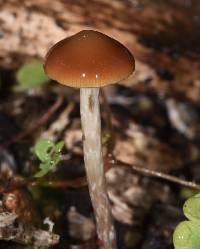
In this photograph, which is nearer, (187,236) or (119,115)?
(187,236)

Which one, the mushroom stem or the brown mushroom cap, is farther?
the mushroom stem

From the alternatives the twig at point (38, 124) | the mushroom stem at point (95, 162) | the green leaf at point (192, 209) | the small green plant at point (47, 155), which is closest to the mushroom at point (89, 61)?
the mushroom stem at point (95, 162)

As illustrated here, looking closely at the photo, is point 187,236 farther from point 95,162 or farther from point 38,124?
point 38,124

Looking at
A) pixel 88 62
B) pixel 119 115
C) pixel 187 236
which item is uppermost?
pixel 88 62

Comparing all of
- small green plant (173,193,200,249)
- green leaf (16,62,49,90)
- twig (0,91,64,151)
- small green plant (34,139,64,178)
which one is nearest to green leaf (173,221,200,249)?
small green plant (173,193,200,249)

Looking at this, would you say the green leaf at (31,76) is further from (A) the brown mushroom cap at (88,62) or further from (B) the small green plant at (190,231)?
(B) the small green plant at (190,231)

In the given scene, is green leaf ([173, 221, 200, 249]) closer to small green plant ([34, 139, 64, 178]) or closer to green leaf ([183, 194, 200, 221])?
green leaf ([183, 194, 200, 221])

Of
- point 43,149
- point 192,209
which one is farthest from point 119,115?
point 192,209
